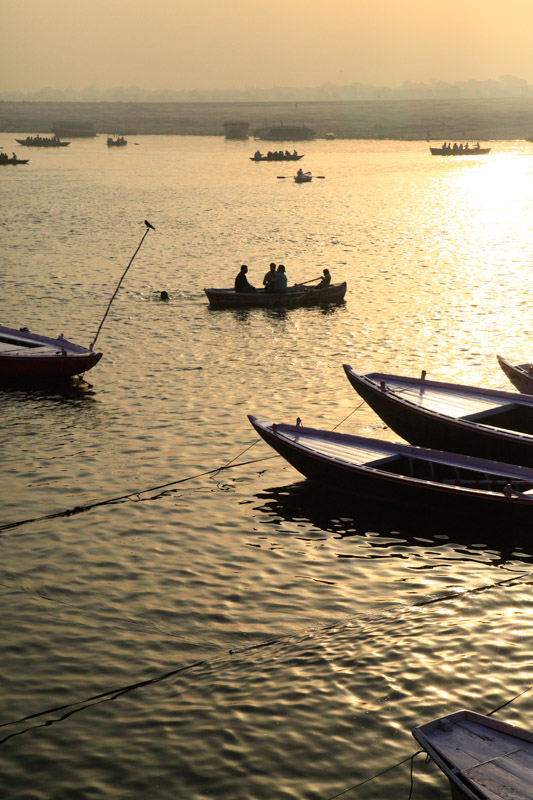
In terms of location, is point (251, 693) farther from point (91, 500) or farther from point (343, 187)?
point (343, 187)

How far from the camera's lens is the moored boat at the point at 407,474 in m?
18.4

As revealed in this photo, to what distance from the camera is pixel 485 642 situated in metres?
15.2

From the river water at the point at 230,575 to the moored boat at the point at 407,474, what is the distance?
551mm

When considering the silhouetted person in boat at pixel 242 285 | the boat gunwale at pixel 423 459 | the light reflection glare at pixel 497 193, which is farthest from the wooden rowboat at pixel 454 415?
the light reflection glare at pixel 497 193

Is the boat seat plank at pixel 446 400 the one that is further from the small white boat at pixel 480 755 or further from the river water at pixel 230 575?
the small white boat at pixel 480 755

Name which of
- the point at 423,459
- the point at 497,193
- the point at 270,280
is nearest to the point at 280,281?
the point at 270,280

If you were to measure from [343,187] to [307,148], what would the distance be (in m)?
85.2

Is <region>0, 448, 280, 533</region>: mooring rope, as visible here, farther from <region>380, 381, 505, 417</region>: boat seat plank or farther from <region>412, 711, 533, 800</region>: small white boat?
<region>412, 711, 533, 800</region>: small white boat

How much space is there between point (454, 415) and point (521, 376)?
3814 mm

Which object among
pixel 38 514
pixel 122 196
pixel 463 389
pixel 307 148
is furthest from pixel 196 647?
pixel 307 148

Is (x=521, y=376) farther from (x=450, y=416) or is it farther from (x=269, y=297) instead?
(x=269, y=297)

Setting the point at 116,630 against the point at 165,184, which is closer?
the point at 116,630

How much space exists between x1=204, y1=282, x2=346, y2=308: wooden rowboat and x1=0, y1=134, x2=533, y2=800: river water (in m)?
0.53

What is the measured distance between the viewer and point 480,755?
10.0 meters
